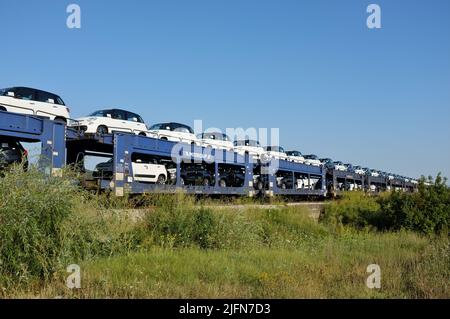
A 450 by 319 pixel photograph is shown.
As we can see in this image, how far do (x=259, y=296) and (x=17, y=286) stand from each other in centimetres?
326

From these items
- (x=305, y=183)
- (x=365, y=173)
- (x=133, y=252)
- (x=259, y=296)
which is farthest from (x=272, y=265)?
(x=365, y=173)

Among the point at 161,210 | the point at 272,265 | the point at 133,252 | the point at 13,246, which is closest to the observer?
the point at 13,246

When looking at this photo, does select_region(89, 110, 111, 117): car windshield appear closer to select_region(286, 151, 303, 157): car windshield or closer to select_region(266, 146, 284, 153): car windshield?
select_region(266, 146, 284, 153): car windshield

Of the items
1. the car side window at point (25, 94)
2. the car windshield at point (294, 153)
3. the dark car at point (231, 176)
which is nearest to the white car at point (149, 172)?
the car side window at point (25, 94)

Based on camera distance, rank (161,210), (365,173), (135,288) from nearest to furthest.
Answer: (135,288) → (161,210) → (365,173)

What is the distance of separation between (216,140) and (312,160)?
45.3 feet

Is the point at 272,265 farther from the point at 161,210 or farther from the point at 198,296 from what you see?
the point at 161,210

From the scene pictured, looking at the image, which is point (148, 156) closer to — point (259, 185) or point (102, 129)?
point (102, 129)

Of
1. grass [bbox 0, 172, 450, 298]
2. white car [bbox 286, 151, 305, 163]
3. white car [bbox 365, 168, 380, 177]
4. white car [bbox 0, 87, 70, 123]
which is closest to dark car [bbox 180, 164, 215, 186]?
white car [bbox 0, 87, 70, 123]

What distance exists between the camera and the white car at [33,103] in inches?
555

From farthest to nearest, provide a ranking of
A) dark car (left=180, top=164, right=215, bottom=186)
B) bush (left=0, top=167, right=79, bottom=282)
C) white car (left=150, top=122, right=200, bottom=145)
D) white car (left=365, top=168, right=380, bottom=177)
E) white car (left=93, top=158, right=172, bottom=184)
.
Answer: white car (left=365, top=168, right=380, bottom=177) < dark car (left=180, top=164, right=215, bottom=186) < white car (left=150, top=122, right=200, bottom=145) < white car (left=93, top=158, right=172, bottom=184) < bush (left=0, top=167, right=79, bottom=282)

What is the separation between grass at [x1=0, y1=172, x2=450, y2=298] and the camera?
6027 millimetres

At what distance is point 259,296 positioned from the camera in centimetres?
A: 579
